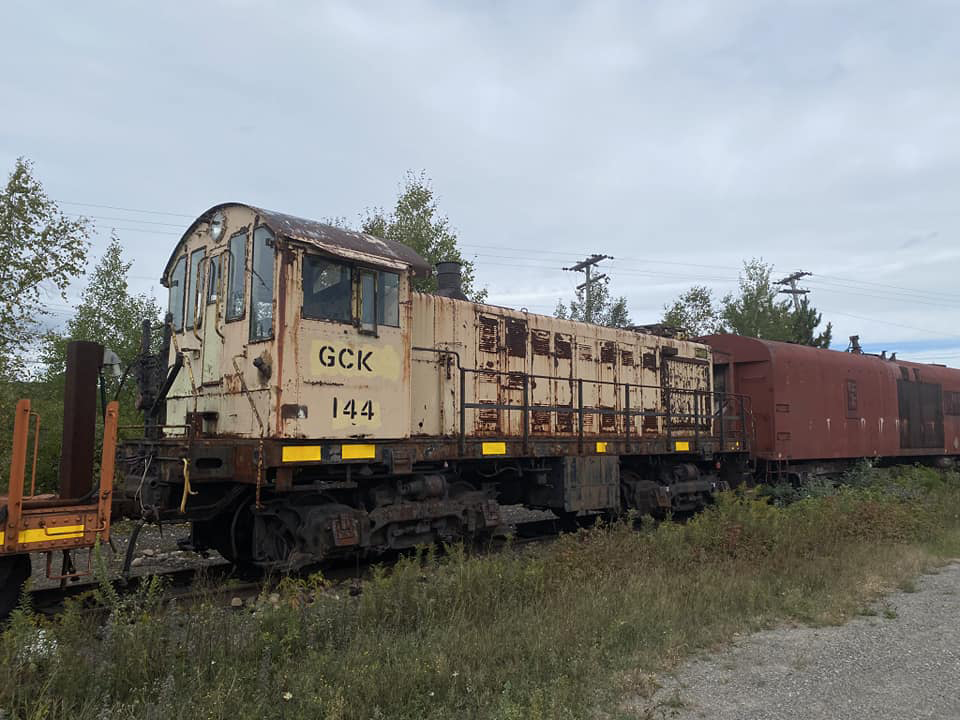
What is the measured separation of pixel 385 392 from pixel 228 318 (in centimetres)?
205

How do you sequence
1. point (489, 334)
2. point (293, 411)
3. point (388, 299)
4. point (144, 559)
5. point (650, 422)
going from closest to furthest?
point (293, 411) → point (388, 299) → point (144, 559) → point (489, 334) → point (650, 422)

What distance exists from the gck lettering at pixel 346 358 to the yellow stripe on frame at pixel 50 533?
2817 millimetres

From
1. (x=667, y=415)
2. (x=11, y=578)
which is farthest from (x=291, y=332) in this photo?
(x=667, y=415)

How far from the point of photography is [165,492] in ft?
24.3

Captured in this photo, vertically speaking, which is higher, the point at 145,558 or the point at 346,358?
the point at 346,358

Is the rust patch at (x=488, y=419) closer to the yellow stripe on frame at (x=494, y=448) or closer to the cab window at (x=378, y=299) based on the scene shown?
the yellow stripe on frame at (x=494, y=448)

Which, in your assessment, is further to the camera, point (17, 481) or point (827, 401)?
point (827, 401)

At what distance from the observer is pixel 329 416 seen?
7.54 metres

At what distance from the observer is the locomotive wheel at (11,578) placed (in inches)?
225

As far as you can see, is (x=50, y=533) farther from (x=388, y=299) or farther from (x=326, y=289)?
(x=388, y=299)

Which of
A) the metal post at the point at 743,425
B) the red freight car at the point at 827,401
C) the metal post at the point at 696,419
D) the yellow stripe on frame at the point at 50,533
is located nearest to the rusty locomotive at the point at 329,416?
the yellow stripe on frame at the point at 50,533

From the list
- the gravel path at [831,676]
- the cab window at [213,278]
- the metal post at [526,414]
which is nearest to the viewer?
the gravel path at [831,676]

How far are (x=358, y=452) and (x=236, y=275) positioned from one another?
2.58 metres

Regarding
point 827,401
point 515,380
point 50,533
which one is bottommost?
point 50,533
